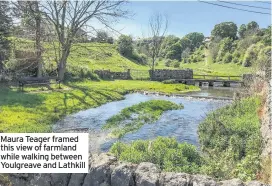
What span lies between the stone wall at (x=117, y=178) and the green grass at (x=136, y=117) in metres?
7.94

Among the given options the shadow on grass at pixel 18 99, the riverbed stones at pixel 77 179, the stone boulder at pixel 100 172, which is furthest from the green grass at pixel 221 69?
the riverbed stones at pixel 77 179

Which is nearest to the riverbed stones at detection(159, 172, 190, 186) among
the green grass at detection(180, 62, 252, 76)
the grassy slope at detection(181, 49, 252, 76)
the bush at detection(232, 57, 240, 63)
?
the grassy slope at detection(181, 49, 252, 76)

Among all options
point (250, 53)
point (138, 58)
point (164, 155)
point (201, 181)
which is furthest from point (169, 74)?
point (201, 181)

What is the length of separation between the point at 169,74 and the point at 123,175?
46460 millimetres

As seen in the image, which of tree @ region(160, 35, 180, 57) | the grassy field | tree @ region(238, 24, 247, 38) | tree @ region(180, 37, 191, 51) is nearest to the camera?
the grassy field

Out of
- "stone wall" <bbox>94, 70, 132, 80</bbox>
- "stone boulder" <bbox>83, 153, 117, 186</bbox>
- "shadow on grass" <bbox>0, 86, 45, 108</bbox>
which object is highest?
"stone wall" <bbox>94, 70, 132, 80</bbox>

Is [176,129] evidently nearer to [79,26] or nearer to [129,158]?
[129,158]

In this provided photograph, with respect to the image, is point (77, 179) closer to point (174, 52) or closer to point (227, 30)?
point (174, 52)

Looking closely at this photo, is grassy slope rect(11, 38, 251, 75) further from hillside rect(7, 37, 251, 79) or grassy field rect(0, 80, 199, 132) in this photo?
grassy field rect(0, 80, 199, 132)

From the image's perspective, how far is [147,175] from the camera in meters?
7.22

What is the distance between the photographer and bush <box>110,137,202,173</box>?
9719mm

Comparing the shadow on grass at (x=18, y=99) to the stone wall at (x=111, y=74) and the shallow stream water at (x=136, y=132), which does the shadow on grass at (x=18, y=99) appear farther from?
the stone wall at (x=111, y=74)

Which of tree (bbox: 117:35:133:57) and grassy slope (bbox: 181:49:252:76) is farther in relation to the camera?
tree (bbox: 117:35:133:57)

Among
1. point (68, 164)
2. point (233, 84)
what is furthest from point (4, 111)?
point (233, 84)
